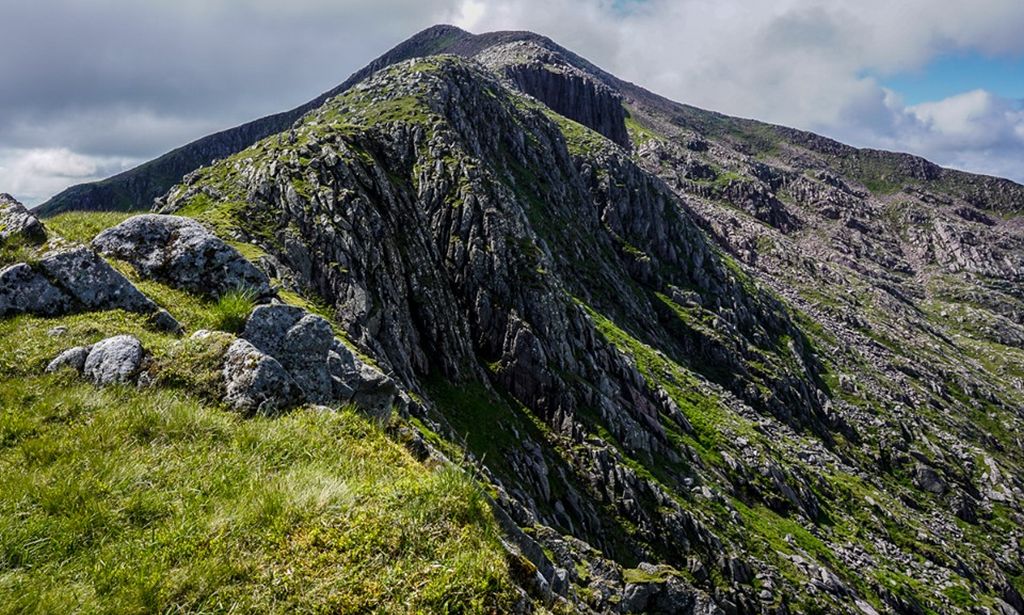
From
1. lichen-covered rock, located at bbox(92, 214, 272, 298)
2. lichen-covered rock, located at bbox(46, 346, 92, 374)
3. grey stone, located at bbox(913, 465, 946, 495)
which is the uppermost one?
lichen-covered rock, located at bbox(92, 214, 272, 298)

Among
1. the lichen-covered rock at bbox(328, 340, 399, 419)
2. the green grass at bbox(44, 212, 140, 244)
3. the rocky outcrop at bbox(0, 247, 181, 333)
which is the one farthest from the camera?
the green grass at bbox(44, 212, 140, 244)

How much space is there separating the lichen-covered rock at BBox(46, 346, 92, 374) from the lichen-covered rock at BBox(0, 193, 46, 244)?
4.72 m

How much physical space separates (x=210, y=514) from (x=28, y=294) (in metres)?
8.66

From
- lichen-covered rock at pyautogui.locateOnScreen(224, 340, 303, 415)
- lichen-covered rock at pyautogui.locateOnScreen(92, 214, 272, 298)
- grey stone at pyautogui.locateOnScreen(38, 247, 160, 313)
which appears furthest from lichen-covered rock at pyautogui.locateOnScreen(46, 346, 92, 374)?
lichen-covered rock at pyautogui.locateOnScreen(92, 214, 272, 298)

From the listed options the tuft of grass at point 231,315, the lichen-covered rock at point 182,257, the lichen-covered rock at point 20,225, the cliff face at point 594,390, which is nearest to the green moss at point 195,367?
the tuft of grass at point 231,315

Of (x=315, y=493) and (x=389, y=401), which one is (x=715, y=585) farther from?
(x=315, y=493)

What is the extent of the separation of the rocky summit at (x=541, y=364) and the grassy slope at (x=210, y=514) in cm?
16

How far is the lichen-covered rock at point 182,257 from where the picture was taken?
46.9 ft

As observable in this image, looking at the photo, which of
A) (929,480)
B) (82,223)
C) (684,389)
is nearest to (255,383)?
(82,223)

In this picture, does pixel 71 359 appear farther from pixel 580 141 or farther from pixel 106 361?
pixel 580 141

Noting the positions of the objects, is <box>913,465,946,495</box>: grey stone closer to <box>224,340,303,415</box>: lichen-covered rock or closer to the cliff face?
the cliff face

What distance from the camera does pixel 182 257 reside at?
1456cm

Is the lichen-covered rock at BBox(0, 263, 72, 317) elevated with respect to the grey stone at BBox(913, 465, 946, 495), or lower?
elevated

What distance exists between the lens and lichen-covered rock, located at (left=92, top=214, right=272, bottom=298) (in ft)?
46.9
